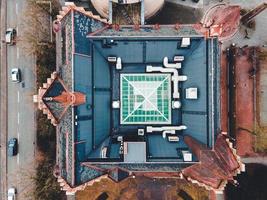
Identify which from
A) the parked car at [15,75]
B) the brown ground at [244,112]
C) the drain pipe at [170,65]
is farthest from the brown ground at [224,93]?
the parked car at [15,75]

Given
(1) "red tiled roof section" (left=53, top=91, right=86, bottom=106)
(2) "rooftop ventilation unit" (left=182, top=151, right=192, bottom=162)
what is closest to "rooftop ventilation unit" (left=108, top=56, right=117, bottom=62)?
(1) "red tiled roof section" (left=53, top=91, right=86, bottom=106)

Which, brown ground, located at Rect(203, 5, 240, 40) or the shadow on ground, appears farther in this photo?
the shadow on ground

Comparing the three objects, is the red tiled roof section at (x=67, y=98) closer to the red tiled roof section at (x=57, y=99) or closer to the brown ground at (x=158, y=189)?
the red tiled roof section at (x=57, y=99)

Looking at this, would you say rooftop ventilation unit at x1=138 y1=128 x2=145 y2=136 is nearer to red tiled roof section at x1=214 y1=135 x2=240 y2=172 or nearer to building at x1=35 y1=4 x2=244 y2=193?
building at x1=35 y1=4 x2=244 y2=193

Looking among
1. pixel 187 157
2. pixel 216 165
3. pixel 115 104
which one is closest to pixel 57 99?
pixel 115 104

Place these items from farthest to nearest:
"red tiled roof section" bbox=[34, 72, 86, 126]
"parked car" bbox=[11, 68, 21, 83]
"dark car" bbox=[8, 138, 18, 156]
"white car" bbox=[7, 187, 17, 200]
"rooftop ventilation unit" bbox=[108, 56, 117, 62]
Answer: "white car" bbox=[7, 187, 17, 200] < "dark car" bbox=[8, 138, 18, 156] < "parked car" bbox=[11, 68, 21, 83] < "rooftop ventilation unit" bbox=[108, 56, 117, 62] < "red tiled roof section" bbox=[34, 72, 86, 126]

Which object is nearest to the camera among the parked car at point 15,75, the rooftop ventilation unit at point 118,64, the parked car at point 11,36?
the rooftop ventilation unit at point 118,64
